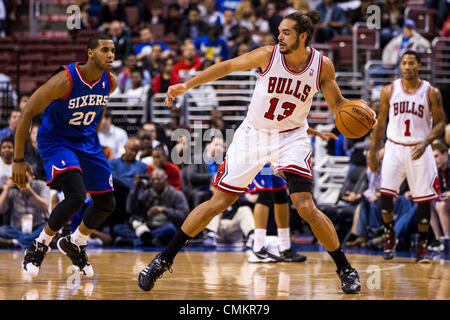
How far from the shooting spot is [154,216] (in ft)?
34.7

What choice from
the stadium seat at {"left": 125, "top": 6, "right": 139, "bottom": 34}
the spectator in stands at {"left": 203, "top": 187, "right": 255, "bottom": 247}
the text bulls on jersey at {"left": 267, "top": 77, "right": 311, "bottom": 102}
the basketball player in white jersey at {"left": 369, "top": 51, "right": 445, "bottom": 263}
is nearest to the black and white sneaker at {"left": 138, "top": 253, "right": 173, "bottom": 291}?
the text bulls on jersey at {"left": 267, "top": 77, "right": 311, "bottom": 102}

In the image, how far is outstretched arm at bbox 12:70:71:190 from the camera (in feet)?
20.3

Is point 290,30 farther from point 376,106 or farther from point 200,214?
point 376,106

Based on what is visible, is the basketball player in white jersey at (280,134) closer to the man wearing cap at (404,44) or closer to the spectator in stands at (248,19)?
the man wearing cap at (404,44)

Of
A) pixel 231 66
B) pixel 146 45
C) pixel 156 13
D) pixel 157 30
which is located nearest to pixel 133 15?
pixel 156 13

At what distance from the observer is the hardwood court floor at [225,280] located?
555 centimetres

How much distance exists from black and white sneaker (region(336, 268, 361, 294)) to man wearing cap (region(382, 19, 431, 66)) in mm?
8073

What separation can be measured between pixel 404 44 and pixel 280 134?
8.48 meters

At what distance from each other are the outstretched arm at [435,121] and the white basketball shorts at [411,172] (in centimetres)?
16

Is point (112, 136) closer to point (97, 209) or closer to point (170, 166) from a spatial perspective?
point (170, 166)

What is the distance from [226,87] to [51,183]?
7465mm

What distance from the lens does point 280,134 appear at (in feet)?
19.9

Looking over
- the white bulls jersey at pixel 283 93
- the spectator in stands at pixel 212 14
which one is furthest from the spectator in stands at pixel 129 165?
the spectator in stands at pixel 212 14

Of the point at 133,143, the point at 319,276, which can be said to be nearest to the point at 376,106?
the point at 133,143
